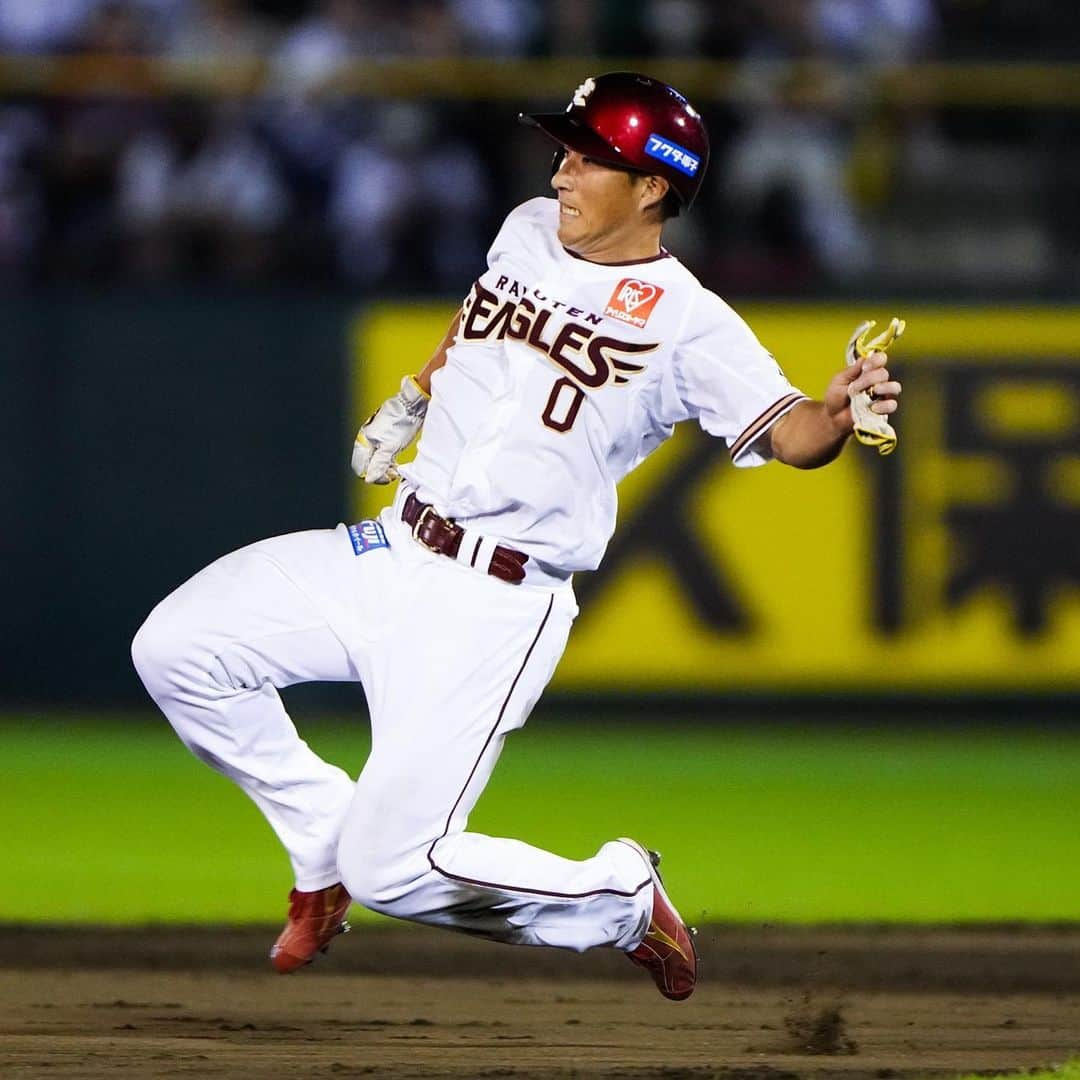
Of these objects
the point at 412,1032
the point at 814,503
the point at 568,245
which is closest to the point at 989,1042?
the point at 412,1032

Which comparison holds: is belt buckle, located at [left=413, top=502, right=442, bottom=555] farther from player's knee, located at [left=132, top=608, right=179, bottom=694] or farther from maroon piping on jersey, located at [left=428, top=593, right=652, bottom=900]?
player's knee, located at [left=132, top=608, right=179, bottom=694]

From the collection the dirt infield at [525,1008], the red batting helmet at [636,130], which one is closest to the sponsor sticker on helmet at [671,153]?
the red batting helmet at [636,130]

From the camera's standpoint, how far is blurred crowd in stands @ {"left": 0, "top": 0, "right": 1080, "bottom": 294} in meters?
10.7

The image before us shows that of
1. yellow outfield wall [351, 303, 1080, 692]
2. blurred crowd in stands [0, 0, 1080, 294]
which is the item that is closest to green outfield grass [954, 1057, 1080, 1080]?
yellow outfield wall [351, 303, 1080, 692]

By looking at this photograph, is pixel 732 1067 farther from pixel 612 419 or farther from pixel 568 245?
pixel 568 245

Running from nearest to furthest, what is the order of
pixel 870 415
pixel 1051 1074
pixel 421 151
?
pixel 870 415, pixel 1051 1074, pixel 421 151

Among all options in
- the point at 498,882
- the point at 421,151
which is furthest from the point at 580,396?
the point at 421,151

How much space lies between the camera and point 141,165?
1093cm

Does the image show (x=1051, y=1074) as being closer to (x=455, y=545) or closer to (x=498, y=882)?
(x=498, y=882)

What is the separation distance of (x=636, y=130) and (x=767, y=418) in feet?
2.49

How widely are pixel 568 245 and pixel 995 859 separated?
3558mm

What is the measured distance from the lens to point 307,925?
5305 millimetres

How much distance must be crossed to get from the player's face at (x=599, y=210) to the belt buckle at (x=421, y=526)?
2.39 ft

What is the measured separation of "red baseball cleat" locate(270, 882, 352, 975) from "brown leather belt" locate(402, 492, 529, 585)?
0.90 m
